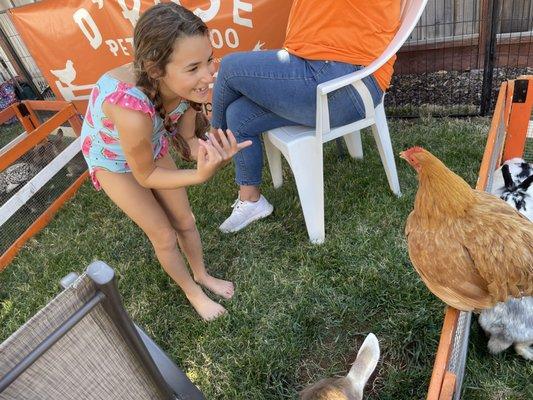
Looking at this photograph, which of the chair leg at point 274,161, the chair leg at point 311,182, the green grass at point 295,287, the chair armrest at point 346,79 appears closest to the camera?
the green grass at point 295,287

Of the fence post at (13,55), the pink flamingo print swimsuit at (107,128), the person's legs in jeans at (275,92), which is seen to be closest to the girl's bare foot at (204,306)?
the pink flamingo print swimsuit at (107,128)

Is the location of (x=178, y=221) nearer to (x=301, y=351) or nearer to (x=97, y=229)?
(x=301, y=351)

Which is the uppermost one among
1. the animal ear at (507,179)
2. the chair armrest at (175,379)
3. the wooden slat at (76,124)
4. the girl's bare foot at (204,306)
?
the chair armrest at (175,379)

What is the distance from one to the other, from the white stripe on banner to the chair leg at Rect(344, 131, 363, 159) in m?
2.23

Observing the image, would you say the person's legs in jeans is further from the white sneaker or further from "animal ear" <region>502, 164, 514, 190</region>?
"animal ear" <region>502, 164, 514, 190</region>

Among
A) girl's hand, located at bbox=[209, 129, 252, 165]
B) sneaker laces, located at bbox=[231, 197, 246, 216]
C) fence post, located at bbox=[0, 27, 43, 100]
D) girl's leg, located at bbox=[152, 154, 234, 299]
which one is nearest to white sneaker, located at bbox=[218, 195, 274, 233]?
sneaker laces, located at bbox=[231, 197, 246, 216]

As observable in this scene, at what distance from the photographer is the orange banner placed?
9.77ft

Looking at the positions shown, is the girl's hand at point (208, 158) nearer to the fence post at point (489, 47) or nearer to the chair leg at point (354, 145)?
the chair leg at point (354, 145)

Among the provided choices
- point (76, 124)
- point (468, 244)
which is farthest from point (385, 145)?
point (76, 124)

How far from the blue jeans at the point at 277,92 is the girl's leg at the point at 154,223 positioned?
688 mm

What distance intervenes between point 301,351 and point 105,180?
1.09 metres

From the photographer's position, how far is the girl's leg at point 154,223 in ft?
5.41

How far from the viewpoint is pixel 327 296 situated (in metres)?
1.91

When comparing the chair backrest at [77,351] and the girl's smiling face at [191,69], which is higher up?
the girl's smiling face at [191,69]
